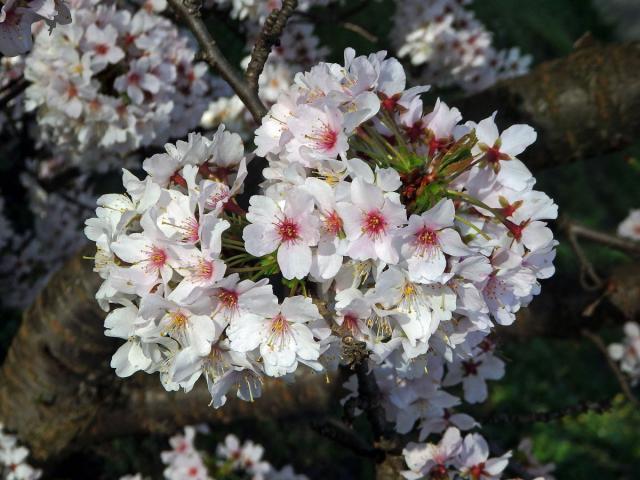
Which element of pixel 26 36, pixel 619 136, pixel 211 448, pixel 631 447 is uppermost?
pixel 26 36

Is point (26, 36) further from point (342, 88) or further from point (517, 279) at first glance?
point (517, 279)

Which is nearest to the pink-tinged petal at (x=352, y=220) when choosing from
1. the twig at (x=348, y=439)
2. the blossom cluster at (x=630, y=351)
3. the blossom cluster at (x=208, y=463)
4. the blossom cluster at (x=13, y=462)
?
the twig at (x=348, y=439)

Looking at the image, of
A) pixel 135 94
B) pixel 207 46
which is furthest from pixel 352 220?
pixel 135 94

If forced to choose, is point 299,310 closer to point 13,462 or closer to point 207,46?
point 207,46

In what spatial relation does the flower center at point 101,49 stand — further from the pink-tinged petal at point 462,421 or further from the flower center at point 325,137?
the pink-tinged petal at point 462,421

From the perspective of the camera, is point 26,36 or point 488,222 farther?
point 26,36

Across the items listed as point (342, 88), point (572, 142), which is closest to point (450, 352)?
point (342, 88)

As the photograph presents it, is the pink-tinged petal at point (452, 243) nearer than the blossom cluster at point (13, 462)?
Yes
